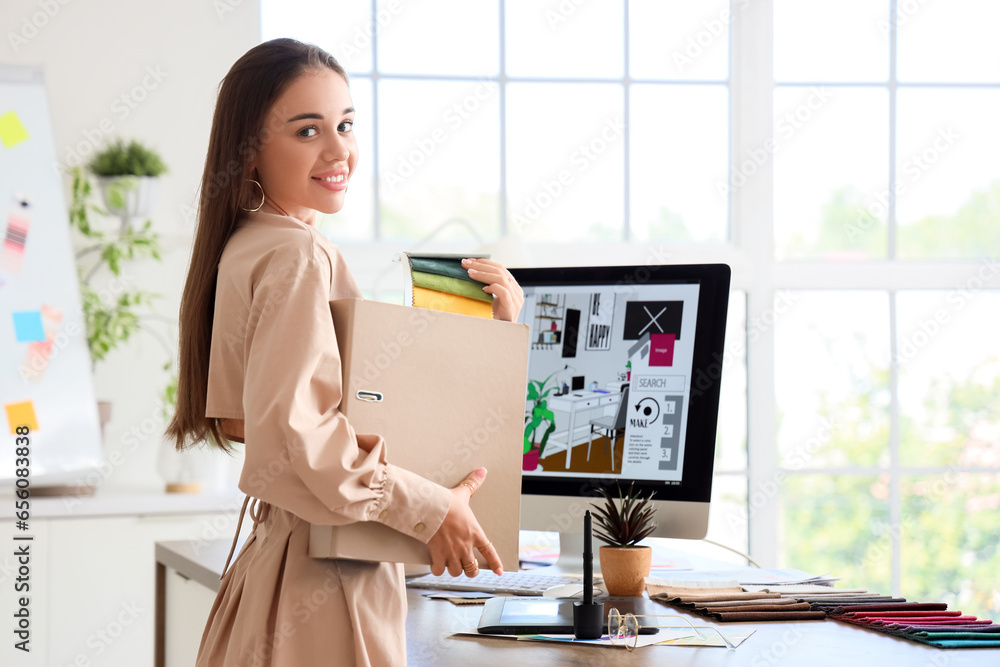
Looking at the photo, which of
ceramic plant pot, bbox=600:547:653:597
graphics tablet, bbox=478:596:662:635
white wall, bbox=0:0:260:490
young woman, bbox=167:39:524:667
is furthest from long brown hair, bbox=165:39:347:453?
white wall, bbox=0:0:260:490

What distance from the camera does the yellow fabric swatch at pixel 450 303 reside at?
1.07 meters

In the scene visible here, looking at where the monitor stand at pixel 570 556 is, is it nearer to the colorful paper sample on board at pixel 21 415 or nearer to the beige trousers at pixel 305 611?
the beige trousers at pixel 305 611

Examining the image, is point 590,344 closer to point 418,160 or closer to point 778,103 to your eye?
point 418,160

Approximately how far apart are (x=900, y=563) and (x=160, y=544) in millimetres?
2748

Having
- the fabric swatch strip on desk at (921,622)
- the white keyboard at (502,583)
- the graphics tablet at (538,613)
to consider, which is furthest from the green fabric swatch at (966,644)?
the white keyboard at (502,583)

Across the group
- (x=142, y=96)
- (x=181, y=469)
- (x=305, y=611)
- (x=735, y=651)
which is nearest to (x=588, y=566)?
(x=735, y=651)

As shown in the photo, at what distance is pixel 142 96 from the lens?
10.3 ft

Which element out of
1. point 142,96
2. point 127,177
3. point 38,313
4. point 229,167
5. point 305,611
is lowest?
point 305,611

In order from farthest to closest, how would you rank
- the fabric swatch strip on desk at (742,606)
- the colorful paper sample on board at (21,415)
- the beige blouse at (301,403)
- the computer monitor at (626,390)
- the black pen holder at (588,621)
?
1. the colorful paper sample on board at (21,415)
2. the computer monitor at (626,390)
3. the fabric swatch strip on desk at (742,606)
4. the black pen holder at (588,621)
5. the beige blouse at (301,403)

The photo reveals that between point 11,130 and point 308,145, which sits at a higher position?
point 11,130

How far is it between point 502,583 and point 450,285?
55 cm

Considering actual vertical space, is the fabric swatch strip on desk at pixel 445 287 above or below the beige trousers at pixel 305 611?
above

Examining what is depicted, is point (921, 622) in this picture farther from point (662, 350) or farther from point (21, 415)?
point (21, 415)

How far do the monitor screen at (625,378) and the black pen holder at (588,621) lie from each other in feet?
1.35
